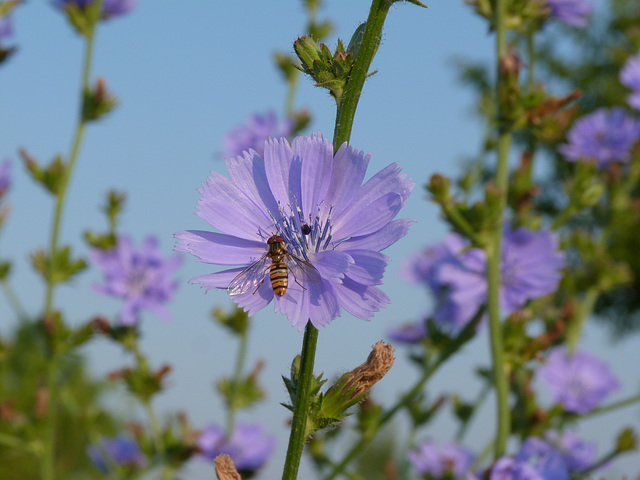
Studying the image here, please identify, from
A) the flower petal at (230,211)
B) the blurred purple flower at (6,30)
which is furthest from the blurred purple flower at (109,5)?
the flower petal at (230,211)

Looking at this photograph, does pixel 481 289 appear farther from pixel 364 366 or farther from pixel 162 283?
pixel 364 366

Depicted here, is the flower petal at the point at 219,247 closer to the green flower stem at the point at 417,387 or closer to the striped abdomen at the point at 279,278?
the striped abdomen at the point at 279,278

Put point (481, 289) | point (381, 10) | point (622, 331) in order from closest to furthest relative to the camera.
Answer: point (381, 10) < point (481, 289) < point (622, 331)

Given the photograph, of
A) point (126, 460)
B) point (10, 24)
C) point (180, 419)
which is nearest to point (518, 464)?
point (180, 419)

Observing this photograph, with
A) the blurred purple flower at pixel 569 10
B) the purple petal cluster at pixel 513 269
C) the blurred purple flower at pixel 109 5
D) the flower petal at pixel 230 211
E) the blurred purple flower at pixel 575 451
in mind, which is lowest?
the flower petal at pixel 230 211

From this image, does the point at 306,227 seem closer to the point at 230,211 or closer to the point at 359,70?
the point at 230,211

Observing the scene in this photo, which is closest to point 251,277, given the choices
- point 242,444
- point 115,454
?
point 242,444

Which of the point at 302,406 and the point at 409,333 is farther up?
the point at 409,333
